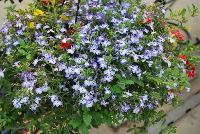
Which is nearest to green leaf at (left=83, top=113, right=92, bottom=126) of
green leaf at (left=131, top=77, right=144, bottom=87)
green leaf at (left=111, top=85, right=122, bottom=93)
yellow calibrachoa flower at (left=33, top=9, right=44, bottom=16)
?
green leaf at (left=111, top=85, right=122, bottom=93)

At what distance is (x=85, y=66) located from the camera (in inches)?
89.3

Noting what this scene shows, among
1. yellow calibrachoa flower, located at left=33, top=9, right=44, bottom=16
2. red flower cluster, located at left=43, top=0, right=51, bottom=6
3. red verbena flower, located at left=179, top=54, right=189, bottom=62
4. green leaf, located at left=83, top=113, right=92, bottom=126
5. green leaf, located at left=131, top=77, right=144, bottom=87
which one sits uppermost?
red flower cluster, located at left=43, top=0, right=51, bottom=6

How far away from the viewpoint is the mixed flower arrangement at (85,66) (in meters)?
2.27

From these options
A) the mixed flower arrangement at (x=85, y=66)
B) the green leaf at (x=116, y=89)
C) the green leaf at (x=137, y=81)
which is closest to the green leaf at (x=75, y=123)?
the mixed flower arrangement at (x=85, y=66)

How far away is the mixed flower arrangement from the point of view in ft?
7.45

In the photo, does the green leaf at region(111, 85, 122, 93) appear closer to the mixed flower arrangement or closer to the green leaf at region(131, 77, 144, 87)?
the mixed flower arrangement

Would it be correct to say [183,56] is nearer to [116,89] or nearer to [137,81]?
[137,81]

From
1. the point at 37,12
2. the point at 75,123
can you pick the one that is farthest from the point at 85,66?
the point at 37,12

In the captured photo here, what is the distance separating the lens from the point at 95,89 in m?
2.27

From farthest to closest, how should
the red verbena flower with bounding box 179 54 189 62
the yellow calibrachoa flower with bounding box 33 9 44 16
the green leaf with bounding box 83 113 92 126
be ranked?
the red verbena flower with bounding box 179 54 189 62, the yellow calibrachoa flower with bounding box 33 9 44 16, the green leaf with bounding box 83 113 92 126

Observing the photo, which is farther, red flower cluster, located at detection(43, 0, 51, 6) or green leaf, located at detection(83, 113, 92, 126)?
red flower cluster, located at detection(43, 0, 51, 6)

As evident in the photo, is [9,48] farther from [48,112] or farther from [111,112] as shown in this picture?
[111,112]

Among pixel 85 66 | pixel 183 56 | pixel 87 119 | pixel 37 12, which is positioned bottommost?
pixel 87 119

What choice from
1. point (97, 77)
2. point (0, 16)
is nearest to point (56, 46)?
point (97, 77)
